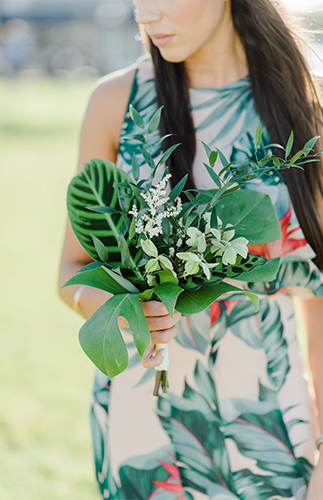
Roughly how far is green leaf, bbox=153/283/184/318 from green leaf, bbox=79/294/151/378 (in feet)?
0.15

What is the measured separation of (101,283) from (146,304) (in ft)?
0.33

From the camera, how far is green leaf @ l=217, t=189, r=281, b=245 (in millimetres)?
1112

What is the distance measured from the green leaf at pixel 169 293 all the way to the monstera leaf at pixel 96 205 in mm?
152

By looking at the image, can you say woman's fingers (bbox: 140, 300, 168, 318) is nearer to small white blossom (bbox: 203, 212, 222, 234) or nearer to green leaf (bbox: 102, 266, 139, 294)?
green leaf (bbox: 102, 266, 139, 294)

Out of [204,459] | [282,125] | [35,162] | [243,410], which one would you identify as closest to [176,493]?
[204,459]

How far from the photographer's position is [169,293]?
3.27 ft

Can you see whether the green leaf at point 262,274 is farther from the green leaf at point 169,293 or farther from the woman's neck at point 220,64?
the woman's neck at point 220,64

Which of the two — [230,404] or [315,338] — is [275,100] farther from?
[230,404]

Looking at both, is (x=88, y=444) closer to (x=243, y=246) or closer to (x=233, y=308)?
(x=233, y=308)

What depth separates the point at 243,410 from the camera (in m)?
1.40

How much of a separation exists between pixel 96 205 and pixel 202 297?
1.01ft

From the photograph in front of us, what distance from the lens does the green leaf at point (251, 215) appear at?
1.11m

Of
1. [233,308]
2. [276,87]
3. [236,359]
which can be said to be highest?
[276,87]

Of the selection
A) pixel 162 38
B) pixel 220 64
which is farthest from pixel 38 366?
pixel 162 38
